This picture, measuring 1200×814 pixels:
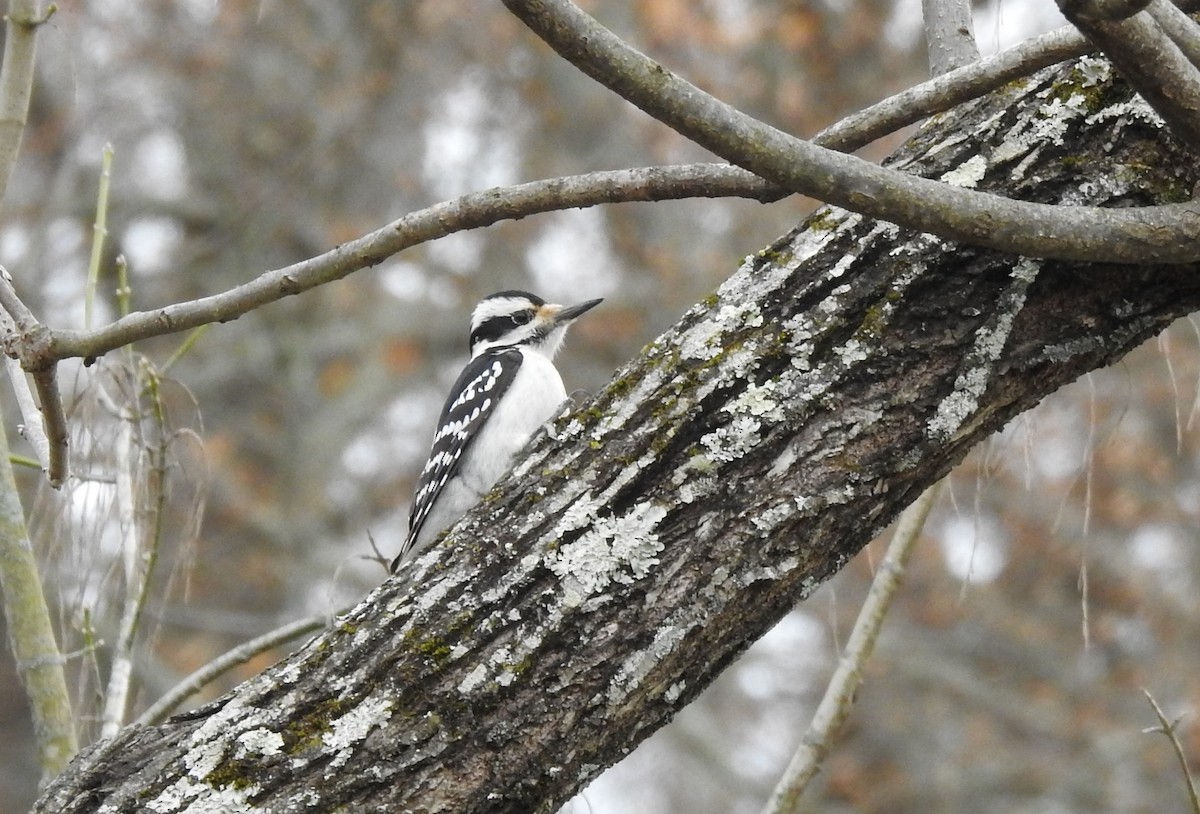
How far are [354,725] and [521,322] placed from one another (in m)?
4.00

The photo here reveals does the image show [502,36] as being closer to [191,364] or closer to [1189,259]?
[191,364]

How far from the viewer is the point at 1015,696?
13.2 meters

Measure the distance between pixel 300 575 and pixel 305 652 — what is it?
9111 mm

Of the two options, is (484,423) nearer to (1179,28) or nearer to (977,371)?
(977,371)

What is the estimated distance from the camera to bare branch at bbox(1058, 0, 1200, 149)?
1.84 metres

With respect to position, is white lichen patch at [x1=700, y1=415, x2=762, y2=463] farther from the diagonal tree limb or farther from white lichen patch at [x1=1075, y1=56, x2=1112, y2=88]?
white lichen patch at [x1=1075, y1=56, x2=1112, y2=88]

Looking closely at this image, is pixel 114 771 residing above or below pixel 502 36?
below

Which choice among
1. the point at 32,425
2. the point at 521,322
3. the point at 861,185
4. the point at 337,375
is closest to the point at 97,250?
the point at 32,425

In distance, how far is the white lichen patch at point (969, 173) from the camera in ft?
7.95

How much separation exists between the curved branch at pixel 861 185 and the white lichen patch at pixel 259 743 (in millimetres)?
1198

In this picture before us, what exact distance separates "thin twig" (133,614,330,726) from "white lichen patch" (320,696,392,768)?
2.66ft

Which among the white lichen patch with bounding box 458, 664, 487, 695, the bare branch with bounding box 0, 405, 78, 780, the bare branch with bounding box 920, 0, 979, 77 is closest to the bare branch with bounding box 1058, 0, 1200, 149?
the bare branch with bounding box 920, 0, 979, 77

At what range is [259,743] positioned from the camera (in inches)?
91.4

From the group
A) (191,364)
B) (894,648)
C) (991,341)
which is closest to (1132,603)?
(894,648)
